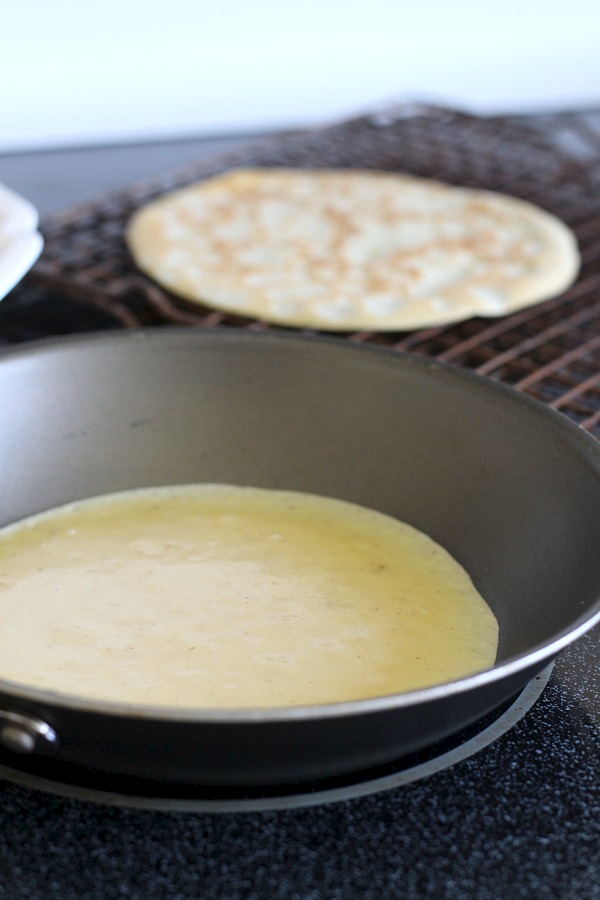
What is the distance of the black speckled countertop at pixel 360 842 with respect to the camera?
1.88ft

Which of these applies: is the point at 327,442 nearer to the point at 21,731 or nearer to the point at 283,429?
the point at 283,429

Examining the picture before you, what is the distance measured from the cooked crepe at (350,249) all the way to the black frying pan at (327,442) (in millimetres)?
335

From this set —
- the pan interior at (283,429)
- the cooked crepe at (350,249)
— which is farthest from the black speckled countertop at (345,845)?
the cooked crepe at (350,249)

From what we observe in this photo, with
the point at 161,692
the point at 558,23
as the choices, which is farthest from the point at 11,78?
the point at 161,692

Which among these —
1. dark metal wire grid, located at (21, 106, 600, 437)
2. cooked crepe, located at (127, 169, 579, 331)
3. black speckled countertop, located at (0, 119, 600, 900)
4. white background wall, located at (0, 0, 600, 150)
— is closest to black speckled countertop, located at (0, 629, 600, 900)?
black speckled countertop, located at (0, 119, 600, 900)

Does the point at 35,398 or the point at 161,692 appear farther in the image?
the point at 35,398

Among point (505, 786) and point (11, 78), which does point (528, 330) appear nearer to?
point (505, 786)

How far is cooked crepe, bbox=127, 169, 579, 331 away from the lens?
125 cm

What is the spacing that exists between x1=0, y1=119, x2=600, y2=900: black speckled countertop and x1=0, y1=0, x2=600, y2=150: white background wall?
1.47 meters

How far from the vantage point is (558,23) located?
224 cm

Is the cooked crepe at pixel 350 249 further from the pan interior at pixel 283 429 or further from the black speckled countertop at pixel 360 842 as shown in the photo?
the black speckled countertop at pixel 360 842

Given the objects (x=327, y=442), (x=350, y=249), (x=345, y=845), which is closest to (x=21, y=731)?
(x=345, y=845)

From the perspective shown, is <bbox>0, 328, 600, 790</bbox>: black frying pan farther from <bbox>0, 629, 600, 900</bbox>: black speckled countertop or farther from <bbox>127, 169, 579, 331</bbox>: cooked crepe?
<bbox>127, 169, 579, 331</bbox>: cooked crepe

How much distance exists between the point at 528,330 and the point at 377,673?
0.68 m
